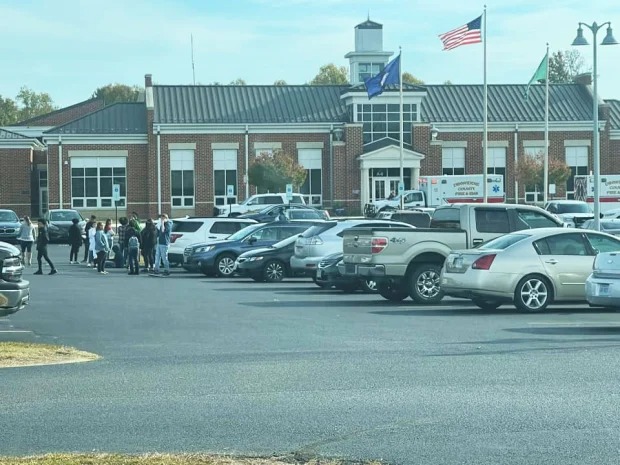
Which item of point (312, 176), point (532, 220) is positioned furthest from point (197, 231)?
point (312, 176)

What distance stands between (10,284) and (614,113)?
6178cm

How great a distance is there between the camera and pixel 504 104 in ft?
230

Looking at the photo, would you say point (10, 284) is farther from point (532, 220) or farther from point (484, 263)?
point (532, 220)

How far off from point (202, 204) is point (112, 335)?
5150 centimetres

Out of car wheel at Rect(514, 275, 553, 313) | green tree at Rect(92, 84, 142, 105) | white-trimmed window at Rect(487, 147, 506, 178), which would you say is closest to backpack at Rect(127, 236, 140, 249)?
car wheel at Rect(514, 275, 553, 313)

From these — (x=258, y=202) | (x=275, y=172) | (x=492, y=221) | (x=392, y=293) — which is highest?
(x=275, y=172)

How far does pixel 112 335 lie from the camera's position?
55.0 ft

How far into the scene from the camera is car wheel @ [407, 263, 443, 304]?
72.6ft

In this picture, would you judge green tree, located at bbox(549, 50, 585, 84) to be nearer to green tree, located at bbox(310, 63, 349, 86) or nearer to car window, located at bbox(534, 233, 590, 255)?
green tree, located at bbox(310, 63, 349, 86)

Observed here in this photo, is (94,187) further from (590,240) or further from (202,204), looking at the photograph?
(590,240)

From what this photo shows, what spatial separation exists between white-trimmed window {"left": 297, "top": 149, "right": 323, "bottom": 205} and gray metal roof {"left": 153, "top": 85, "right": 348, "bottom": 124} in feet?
6.27

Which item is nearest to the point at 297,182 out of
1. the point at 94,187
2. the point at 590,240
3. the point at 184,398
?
the point at 94,187

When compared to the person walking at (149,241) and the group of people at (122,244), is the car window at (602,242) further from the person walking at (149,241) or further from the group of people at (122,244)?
the person walking at (149,241)

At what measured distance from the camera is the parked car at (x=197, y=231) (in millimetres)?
35469
